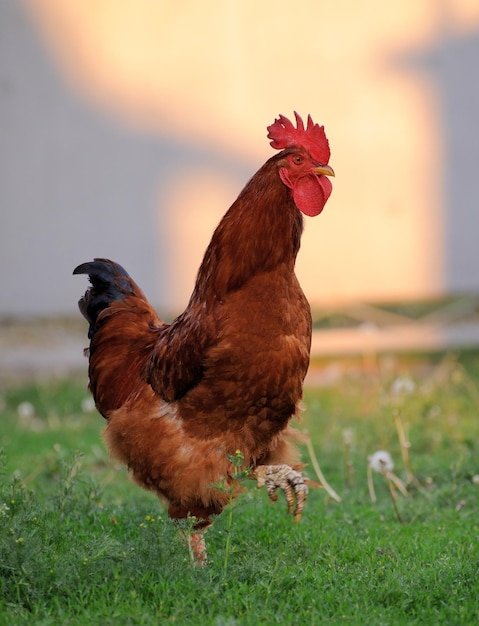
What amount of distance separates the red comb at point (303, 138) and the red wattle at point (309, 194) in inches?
4.2

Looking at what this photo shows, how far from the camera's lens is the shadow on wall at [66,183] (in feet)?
A: 29.6

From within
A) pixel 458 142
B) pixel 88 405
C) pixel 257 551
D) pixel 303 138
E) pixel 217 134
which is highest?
pixel 217 134

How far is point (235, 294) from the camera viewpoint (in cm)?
388

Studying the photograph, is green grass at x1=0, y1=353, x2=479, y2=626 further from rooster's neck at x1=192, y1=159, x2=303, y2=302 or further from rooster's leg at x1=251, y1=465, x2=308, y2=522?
rooster's neck at x1=192, y1=159, x2=303, y2=302

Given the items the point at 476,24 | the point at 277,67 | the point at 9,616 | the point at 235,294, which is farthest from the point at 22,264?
the point at 9,616

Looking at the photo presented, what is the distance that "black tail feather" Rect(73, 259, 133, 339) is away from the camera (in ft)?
15.8

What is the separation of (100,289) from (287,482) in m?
1.59

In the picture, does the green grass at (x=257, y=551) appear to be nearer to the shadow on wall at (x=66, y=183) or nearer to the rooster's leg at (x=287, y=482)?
the rooster's leg at (x=287, y=482)

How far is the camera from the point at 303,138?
3.93 m

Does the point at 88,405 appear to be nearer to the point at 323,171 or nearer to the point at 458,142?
the point at 323,171

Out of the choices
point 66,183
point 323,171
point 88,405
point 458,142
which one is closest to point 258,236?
point 323,171

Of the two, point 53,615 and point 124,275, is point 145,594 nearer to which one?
point 53,615

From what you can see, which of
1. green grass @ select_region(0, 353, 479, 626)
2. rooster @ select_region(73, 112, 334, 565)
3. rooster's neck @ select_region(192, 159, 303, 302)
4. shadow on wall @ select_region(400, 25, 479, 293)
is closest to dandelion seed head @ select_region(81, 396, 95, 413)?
green grass @ select_region(0, 353, 479, 626)

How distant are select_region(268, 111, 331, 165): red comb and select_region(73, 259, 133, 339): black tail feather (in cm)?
131
